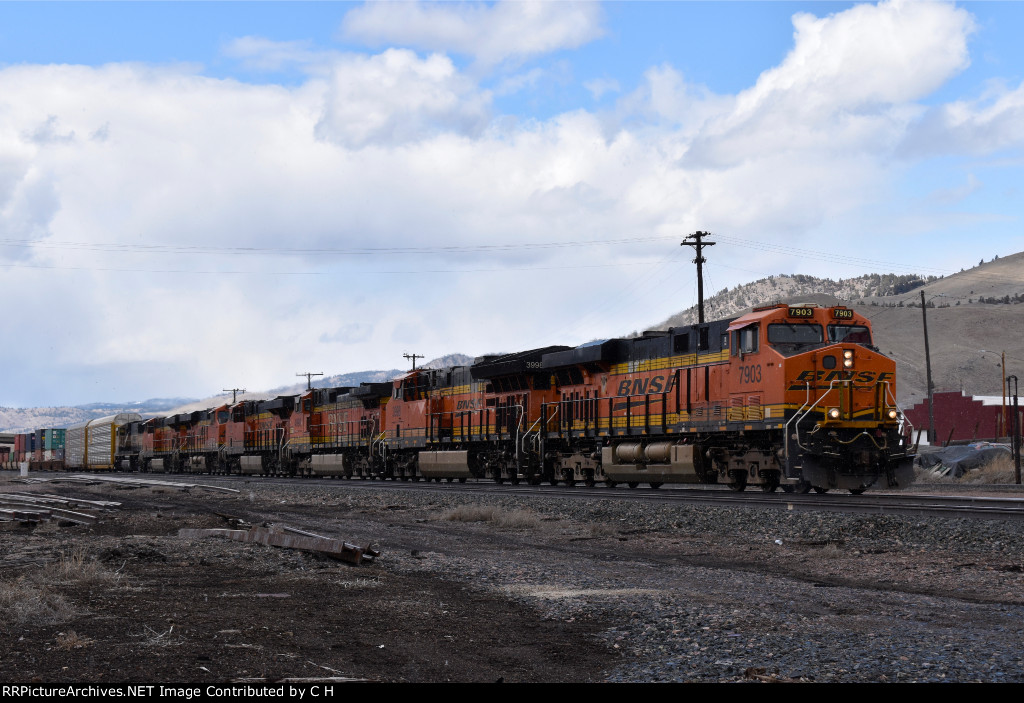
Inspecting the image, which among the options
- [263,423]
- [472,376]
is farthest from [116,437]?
[472,376]

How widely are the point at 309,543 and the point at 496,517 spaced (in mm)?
7136

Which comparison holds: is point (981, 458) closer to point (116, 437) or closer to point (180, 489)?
point (180, 489)

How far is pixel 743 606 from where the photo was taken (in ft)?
29.9

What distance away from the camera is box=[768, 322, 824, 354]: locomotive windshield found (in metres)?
21.2

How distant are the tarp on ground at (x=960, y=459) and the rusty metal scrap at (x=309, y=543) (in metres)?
29.3

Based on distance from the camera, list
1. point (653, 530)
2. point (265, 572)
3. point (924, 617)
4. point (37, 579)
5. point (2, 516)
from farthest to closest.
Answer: point (2, 516) → point (653, 530) → point (265, 572) → point (37, 579) → point (924, 617)

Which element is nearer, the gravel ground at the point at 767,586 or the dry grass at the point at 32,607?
the gravel ground at the point at 767,586

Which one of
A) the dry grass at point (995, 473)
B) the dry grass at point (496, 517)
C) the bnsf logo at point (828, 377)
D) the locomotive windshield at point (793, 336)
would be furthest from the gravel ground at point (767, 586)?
the dry grass at point (995, 473)

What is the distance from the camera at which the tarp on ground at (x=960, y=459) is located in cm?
3650

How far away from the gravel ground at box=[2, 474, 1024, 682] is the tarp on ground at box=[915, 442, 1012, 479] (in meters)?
21.7

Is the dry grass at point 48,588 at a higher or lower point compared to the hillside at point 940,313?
lower

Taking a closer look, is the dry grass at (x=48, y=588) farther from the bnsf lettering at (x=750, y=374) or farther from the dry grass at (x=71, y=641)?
the bnsf lettering at (x=750, y=374)

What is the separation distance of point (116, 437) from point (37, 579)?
69828 millimetres

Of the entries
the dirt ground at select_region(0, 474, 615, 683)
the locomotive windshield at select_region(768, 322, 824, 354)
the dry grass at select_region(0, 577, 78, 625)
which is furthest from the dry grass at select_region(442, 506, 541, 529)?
the dry grass at select_region(0, 577, 78, 625)
